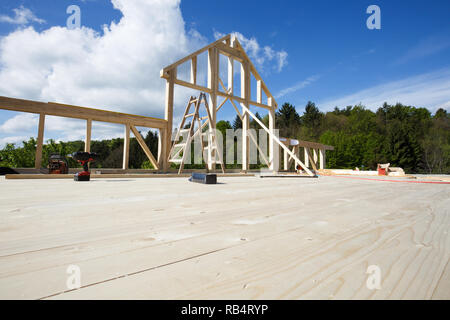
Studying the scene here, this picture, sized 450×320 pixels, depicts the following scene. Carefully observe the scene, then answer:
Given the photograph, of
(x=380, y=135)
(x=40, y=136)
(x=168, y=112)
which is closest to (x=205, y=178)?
(x=168, y=112)

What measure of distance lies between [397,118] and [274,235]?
3650 centimetres

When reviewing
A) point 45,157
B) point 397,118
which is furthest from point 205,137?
point 397,118

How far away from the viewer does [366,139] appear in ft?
84.3

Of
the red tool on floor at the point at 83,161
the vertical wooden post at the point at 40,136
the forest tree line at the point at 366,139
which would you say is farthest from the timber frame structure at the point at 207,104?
the forest tree line at the point at 366,139

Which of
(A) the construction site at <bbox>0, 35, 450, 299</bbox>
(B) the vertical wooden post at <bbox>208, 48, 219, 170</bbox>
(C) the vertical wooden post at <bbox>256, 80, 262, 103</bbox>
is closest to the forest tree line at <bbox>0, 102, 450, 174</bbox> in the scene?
(B) the vertical wooden post at <bbox>208, 48, 219, 170</bbox>

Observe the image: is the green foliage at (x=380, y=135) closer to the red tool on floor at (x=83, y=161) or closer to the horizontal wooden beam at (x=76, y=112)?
the horizontal wooden beam at (x=76, y=112)

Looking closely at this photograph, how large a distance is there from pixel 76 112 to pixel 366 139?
29484 mm

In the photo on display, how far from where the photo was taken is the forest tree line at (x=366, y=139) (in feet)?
72.8

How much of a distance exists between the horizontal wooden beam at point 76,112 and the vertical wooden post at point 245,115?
348 cm

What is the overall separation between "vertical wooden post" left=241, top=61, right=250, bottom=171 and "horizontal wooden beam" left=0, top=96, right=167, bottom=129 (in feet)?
11.4

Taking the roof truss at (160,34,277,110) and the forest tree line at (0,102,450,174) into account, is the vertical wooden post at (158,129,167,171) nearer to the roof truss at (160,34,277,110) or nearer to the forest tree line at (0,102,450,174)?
the roof truss at (160,34,277,110)

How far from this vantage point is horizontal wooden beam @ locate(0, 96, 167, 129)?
441cm
